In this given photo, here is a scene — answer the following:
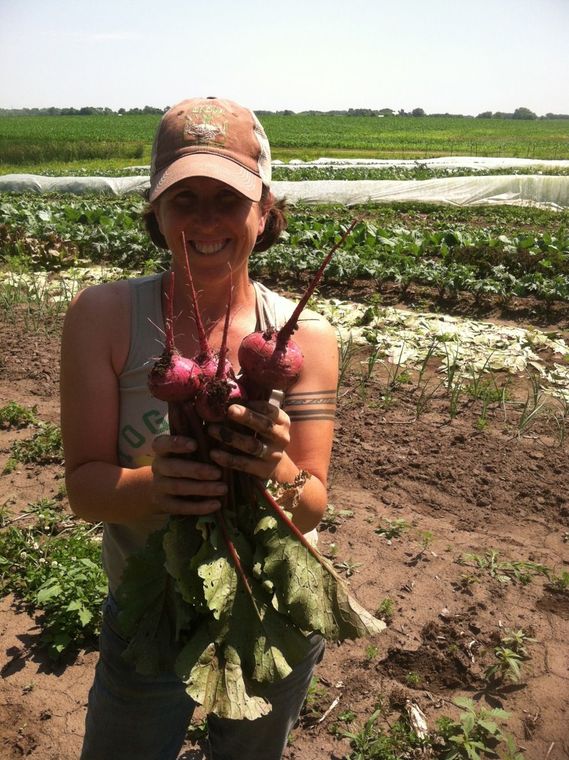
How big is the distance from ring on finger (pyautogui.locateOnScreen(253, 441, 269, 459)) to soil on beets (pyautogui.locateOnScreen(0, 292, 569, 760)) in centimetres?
164

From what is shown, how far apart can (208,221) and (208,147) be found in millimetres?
196

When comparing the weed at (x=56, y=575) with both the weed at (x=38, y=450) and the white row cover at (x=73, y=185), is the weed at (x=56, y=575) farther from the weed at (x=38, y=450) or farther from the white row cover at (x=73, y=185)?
the white row cover at (x=73, y=185)

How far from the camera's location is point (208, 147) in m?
1.63

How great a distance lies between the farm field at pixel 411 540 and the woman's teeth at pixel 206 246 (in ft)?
6.05

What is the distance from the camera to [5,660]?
280 centimetres

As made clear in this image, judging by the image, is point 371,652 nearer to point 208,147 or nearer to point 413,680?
point 413,680

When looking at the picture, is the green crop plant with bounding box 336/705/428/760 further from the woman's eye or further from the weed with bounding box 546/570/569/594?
the woman's eye

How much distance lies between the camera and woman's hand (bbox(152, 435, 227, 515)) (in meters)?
1.32

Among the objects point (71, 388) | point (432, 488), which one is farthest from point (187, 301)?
point (432, 488)

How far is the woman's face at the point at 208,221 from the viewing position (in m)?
1.59

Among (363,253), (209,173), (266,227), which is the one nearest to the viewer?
(209,173)

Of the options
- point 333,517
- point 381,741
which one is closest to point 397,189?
point 333,517

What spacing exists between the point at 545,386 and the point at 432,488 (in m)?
1.98

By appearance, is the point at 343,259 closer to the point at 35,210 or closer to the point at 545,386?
the point at 545,386
